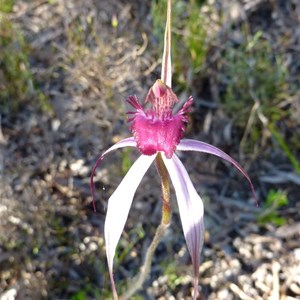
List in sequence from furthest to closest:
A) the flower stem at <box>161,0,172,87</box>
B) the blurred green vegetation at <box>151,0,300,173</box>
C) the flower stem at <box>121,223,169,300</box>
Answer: the blurred green vegetation at <box>151,0,300,173</box>
the flower stem at <box>121,223,169,300</box>
the flower stem at <box>161,0,172,87</box>

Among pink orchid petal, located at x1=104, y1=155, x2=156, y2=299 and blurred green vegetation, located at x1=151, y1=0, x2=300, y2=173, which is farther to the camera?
blurred green vegetation, located at x1=151, y1=0, x2=300, y2=173

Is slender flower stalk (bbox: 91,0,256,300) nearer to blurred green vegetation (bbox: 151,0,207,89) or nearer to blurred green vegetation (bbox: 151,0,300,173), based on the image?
blurred green vegetation (bbox: 151,0,300,173)

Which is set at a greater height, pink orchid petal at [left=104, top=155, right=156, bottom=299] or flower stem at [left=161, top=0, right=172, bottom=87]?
flower stem at [left=161, top=0, right=172, bottom=87]

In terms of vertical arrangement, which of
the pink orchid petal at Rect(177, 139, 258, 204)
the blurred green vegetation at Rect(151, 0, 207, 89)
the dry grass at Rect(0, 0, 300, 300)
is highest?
the blurred green vegetation at Rect(151, 0, 207, 89)

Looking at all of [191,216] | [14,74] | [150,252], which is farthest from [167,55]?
[14,74]

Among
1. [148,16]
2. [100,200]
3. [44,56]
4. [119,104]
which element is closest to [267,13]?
[148,16]

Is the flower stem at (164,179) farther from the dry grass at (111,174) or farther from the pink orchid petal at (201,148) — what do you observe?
the dry grass at (111,174)

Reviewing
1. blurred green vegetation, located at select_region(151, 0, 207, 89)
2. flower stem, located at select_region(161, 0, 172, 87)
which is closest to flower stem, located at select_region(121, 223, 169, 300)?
flower stem, located at select_region(161, 0, 172, 87)
